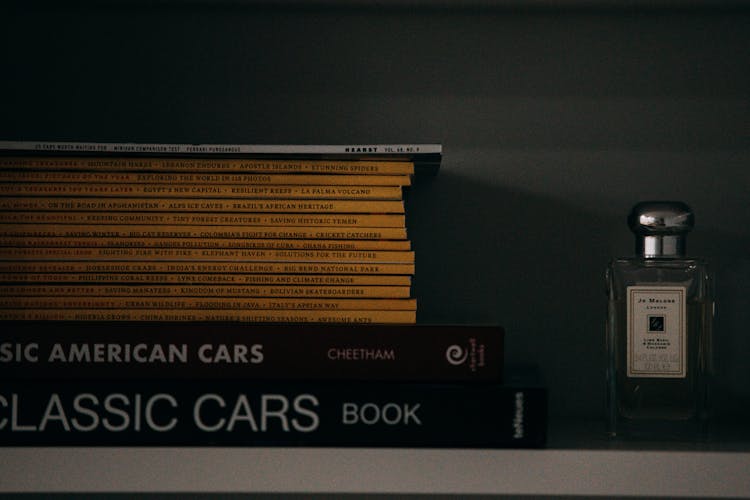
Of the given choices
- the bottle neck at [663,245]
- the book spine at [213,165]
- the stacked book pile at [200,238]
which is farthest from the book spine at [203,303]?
the bottle neck at [663,245]

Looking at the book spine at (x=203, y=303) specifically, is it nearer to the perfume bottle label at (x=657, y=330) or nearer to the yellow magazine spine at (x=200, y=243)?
the yellow magazine spine at (x=200, y=243)

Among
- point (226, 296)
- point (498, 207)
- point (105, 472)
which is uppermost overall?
point (498, 207)

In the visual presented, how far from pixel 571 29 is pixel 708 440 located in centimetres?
39

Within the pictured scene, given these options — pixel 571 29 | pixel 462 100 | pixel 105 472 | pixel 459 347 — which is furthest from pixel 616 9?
pixel 105 472

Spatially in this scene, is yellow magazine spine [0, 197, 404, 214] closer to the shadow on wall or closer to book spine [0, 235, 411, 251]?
book spine [0, 235, 411, 251]

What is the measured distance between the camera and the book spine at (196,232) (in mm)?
609

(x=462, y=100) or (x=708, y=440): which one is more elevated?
(x=462, y=100)

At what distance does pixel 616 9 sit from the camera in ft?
2.42

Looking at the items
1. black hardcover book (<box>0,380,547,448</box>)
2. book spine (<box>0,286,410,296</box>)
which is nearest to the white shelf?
black hardcover book (<box>0,380,547,448</box>)

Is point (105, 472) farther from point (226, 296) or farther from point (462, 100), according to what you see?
point (462, 100)

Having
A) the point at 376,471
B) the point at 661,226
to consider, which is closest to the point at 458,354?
the point at 376,471

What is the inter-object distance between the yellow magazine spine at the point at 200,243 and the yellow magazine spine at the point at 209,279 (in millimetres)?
22

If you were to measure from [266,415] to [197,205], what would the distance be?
175 mm

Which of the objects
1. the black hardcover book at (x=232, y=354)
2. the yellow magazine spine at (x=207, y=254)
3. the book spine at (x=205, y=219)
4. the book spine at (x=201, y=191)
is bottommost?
the black hardcover book at (x=232, y=354)
